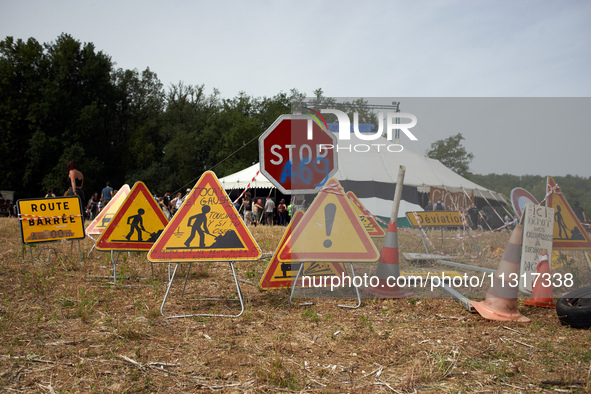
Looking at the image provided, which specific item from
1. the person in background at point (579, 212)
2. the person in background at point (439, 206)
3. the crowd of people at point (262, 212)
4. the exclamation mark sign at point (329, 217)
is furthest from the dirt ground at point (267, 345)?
the crowd of people at point (262, 212)

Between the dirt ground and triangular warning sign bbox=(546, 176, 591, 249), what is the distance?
1256 millimetres

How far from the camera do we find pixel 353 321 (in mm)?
3934

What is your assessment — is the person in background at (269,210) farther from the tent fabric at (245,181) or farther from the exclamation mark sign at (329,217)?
the exclamation mark sign at (329,217)

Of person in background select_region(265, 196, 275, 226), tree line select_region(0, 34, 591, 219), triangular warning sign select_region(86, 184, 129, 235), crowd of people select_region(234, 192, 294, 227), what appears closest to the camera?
triangular warning sign select_region(86, 184, 129, 235)

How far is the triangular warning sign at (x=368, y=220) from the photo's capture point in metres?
6.12

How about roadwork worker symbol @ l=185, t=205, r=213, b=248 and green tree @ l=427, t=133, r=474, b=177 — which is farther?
green tree @ l=427, t=133, r=474, b=177

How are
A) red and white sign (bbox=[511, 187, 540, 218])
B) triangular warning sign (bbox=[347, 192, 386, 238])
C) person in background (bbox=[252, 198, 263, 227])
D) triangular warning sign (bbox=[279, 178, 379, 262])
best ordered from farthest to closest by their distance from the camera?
person in background (bbox=[252, 198, 263, 227])
triangular warning sign (bbox=[347, 192, 386, 238])
red and white sign (bbox=[511, 187, 540, 218])
triangular warning sign (bbox=[279, 178, 379, 262])

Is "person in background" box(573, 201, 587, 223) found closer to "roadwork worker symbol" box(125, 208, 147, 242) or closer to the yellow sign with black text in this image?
the yellow sign with black text

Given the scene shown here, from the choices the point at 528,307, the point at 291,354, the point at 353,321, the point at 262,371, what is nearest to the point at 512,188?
the point at 528,307

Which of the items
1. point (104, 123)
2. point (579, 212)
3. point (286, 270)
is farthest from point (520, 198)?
point (104, 123)

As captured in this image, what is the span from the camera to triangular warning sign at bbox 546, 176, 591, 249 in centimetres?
516

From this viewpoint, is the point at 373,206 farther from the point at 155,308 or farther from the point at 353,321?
the point at 155,308

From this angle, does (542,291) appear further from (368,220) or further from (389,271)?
(368,220)

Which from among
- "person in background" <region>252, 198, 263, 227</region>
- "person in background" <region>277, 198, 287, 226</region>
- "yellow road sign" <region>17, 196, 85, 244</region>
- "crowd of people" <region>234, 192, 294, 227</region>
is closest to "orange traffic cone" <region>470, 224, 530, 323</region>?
"yellow road sign" <region>17, 196, 85, 244</region>
